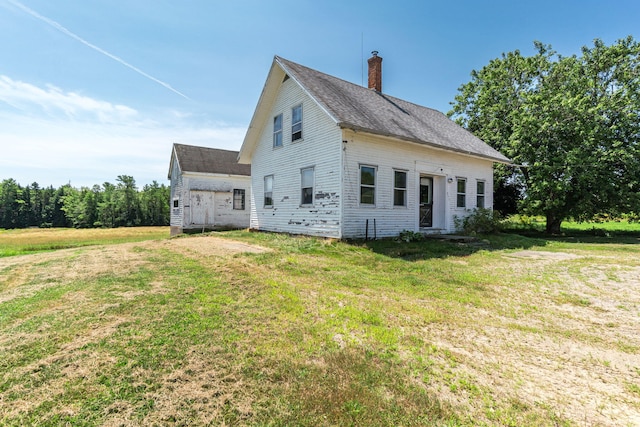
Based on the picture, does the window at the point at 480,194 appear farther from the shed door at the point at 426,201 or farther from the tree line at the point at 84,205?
the tree line at the point at 84,205

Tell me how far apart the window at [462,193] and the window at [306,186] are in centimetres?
687

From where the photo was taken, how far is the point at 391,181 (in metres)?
11.7

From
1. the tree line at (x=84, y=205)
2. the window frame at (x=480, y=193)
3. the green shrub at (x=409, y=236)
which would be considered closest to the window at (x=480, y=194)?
the window frame at (x=480, y=193)

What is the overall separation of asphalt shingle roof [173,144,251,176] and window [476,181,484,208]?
1537 centimetres

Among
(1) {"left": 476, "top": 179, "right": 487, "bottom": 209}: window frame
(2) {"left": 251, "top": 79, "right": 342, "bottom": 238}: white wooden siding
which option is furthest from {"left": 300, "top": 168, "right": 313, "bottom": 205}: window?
(1) {"left": 476, "top": 179, "right": 487, "bottom": 209}: window frame

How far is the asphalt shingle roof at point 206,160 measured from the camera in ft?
69.6

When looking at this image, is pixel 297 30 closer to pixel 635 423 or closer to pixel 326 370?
pixel 326 370

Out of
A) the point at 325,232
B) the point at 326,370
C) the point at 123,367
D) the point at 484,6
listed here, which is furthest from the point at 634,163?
the point at 123,367

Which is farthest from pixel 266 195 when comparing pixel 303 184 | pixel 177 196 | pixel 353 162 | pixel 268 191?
pixel 177 196

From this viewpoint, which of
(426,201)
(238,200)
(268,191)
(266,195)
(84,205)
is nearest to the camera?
(426,201)

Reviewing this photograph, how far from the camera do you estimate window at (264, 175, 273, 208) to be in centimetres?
1466

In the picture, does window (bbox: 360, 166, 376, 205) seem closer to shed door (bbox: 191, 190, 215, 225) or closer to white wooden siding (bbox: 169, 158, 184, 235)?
shed door (bbox: 191, 190, 215, 225)

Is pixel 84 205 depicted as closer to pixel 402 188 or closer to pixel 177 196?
pixel 177 196

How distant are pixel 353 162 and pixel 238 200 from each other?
45.4 feet
